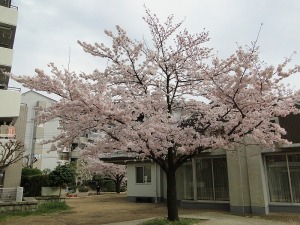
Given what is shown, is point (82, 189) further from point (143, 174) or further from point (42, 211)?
point (42, 211)

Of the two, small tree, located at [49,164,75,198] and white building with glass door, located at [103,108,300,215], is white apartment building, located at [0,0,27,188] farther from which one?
white building with glass door, located at [103,108,300,215]

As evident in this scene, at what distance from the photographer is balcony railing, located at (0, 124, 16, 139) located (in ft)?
56.5

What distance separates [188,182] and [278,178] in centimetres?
496

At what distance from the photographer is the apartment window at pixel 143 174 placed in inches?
822

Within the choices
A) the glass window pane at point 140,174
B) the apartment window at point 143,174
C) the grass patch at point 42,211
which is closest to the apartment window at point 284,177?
the apartment window at point 143,174

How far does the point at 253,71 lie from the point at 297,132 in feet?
22.3

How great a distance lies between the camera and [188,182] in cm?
1675

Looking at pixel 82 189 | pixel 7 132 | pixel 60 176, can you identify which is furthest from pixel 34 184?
pixel 82 189

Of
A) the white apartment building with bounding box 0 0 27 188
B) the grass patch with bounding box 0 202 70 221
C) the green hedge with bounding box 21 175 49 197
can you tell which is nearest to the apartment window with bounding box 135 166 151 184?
the grass patch with bounding box 0 202 70 221

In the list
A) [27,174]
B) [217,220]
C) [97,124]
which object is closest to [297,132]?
[217,220]

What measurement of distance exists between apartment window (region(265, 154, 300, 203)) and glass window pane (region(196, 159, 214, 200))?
3069 mm

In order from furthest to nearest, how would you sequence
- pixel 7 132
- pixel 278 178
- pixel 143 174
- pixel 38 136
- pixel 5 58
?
pixel 38 136
pixel 143 174
pixel 7 132
pixel 5 58
pixel 278 178

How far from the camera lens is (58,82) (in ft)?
29.0

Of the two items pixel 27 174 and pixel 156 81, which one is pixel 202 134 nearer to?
pixel 156 81
